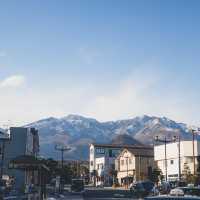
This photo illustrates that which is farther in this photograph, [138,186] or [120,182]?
[120,182]

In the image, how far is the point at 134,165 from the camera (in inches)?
4262

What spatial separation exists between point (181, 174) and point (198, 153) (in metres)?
5.20

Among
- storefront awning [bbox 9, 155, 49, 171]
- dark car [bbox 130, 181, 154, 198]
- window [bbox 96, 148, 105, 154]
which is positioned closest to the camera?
storefront awning [bbox 9, 155, 49, 171]

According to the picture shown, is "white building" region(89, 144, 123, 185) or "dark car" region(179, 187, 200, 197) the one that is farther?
"white building" region(89, 144, 123, 185)

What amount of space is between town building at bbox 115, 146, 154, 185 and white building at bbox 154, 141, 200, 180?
180 inches

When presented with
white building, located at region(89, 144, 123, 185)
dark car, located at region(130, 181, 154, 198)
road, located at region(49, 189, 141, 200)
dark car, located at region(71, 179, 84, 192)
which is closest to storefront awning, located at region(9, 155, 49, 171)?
road, located at region(49, 189, 141, 200)

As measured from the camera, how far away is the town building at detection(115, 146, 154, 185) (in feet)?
350

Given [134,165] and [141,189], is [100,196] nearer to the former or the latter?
[141,189]

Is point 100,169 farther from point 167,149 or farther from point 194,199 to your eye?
point 194,199

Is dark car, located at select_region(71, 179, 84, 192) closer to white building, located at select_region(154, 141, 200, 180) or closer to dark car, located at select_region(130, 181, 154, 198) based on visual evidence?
dark car, located at select_region(130, 181, 154, 198)

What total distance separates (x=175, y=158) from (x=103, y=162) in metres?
46.4

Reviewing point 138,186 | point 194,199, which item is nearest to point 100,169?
point 138,186

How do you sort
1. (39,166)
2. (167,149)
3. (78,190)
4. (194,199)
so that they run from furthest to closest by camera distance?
(167,149) → (78,190) → (39,166) → (194,199)

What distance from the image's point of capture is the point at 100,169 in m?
138
